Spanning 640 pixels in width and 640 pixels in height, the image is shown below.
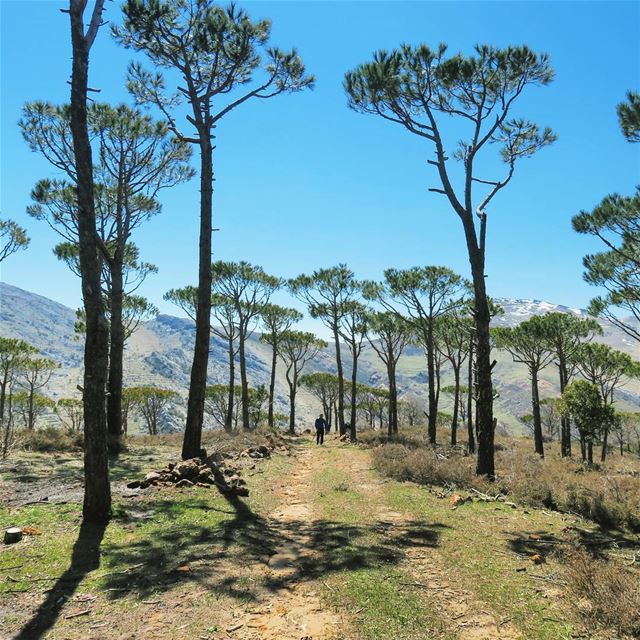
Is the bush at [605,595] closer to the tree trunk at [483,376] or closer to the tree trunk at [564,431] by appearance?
the tree trunk at [483,376]

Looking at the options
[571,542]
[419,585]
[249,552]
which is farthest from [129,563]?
[571,542]

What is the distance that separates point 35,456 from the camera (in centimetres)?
1484

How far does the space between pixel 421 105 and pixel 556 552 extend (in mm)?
13140

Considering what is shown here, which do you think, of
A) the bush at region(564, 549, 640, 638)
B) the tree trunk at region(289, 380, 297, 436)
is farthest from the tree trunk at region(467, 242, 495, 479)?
the tree trunk at region(289, 380, 297, 436)

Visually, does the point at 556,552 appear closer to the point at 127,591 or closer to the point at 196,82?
the point at 127,591

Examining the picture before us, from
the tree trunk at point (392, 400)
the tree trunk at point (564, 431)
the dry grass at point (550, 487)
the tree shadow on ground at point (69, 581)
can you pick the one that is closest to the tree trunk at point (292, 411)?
the tree trunk at point (392, 400)

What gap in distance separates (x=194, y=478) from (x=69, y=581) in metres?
5.36

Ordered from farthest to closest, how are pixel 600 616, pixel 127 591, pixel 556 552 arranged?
1. pixel 556 552
2. pixel 127 591
3. pixel 600 616

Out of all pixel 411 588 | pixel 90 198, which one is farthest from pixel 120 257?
pixel 411 588

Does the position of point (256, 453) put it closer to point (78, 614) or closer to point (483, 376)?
point (483, 376)

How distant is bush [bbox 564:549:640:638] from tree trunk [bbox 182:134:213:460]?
936 centimetres

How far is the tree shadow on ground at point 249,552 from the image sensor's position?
204 inches

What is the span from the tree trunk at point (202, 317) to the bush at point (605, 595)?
9363 millimetres

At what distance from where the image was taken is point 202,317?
12227mm
